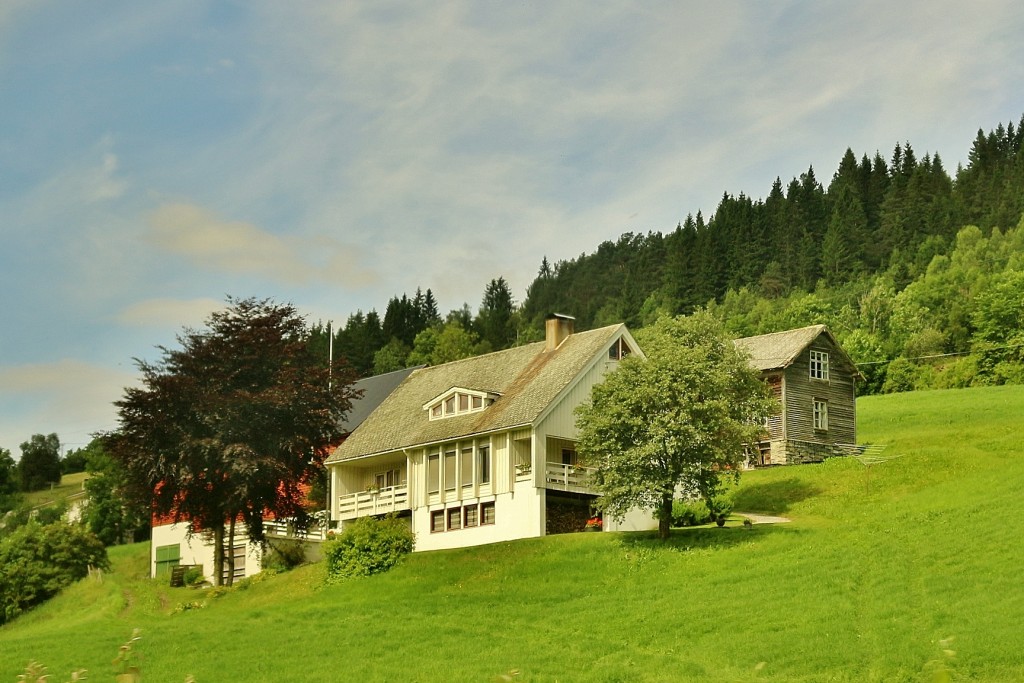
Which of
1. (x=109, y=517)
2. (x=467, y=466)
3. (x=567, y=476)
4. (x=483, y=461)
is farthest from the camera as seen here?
(x=109, y=517)

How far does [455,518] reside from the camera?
51.3 meters

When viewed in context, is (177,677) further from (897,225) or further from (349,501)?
(897,225)

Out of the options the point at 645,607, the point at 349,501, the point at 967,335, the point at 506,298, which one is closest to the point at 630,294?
the point at 506,298

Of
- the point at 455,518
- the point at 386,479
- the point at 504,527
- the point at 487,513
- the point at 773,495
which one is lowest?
the point at 504,527

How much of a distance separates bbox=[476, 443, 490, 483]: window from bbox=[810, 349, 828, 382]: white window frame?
20.4 m

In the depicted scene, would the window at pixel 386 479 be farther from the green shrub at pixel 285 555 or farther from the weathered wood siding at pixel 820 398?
the weathered wood siding at pixel 820 398

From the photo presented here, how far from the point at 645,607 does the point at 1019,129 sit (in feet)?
586

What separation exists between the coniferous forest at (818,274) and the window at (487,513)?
2900 inches

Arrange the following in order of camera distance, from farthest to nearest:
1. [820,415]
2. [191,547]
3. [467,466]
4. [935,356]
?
1. [935,356]
2. [820,415]
3. [191,547]
4. [467,466]

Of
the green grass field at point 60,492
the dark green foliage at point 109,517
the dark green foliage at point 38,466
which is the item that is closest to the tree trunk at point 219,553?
the dark green foliage at point 109,517

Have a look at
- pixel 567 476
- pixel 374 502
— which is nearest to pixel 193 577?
pixel 374 502

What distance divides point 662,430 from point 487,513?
33.5 ft

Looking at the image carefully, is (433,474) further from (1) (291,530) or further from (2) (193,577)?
(2) (193,577)

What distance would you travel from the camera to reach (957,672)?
28.0 meters
